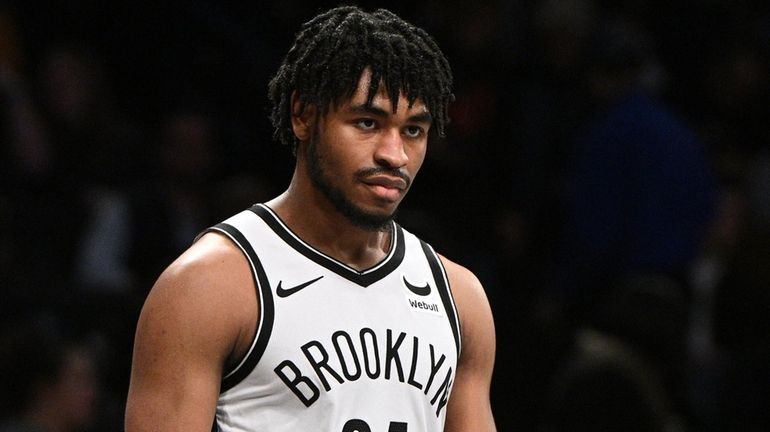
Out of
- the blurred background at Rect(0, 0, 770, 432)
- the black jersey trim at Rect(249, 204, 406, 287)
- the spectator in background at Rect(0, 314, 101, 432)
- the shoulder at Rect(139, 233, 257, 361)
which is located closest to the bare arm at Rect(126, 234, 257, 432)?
the shoulder at Rect(139, 233, 257, 361)

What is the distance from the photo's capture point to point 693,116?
8.28 m

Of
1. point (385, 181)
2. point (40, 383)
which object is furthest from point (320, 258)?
point (40, 383)

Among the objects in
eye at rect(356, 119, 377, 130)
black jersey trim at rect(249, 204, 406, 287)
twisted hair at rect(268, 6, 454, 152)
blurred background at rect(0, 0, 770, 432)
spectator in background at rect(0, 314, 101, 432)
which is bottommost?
spectator in background at rect(0, 314, 101, 432)

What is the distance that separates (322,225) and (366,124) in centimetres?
28

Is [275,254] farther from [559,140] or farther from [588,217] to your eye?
[559,140]

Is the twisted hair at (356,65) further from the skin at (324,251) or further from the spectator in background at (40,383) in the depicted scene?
the spectator in background at (40,383)

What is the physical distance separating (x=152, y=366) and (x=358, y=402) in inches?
17.6

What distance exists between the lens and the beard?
10.4 ft

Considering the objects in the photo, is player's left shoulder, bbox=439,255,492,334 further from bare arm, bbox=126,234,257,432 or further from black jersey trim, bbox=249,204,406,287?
bare arm, bbox=126,234,257,432

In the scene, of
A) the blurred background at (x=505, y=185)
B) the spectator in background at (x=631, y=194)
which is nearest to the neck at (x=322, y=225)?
the blurred background at (x=505, y=185)

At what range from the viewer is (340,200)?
3193 millimetres

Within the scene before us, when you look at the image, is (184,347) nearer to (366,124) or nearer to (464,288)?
(366,124)

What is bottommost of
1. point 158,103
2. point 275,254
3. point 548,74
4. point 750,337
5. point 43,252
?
point 275,254

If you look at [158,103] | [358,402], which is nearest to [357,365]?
A: [358,402]
